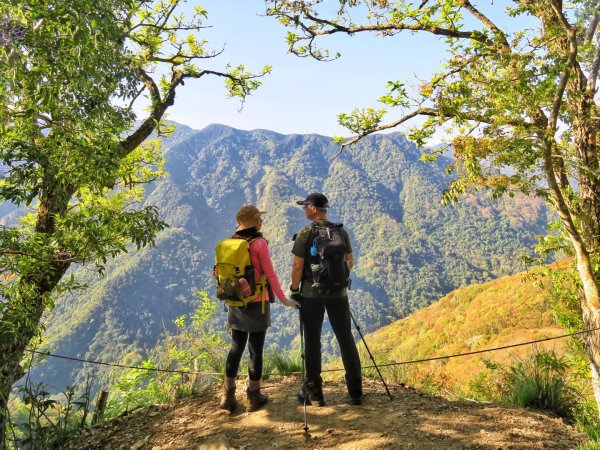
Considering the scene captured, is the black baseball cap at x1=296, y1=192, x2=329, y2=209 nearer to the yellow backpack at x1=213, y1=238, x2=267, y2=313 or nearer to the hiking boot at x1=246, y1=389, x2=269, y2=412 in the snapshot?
the yellow backpack at x1=213, y1=238, x2=267, y2=313

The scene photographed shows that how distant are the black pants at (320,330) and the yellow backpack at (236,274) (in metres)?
0.65

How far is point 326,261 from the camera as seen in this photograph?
4.02m

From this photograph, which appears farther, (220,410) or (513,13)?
(513,13)

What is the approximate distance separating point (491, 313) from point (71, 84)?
34.5 m

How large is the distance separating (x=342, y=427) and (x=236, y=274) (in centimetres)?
200

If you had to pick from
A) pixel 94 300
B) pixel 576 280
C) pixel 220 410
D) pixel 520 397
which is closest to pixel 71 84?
pixel 220 410

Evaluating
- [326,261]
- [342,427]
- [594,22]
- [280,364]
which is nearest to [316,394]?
[342,427]

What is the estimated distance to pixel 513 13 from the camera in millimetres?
5832

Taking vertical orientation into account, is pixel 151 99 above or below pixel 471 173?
above

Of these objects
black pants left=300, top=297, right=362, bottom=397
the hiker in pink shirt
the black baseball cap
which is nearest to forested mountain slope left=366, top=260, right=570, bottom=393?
black pants left=300, top=297, right=362, bottom=397

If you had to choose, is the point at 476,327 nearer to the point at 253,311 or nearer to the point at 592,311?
the point at 592,311

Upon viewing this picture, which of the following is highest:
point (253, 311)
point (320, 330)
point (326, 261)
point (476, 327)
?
point (326, 261)

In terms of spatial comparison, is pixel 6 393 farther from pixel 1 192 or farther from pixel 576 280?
pixel 576 280

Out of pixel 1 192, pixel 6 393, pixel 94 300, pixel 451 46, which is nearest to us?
pixel 1 192
